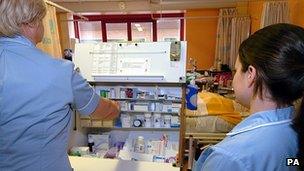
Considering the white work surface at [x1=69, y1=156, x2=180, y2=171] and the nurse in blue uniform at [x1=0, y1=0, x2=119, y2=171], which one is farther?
the white work surface at [x1=69, y1=156, x2=180, y2=171]

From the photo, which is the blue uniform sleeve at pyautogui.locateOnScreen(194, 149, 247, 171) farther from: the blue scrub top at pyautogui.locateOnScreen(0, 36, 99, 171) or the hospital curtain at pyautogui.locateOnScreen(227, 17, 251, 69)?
the hospital curtain at pyautogui.locateOnScreen(227, 17, 251, 69)

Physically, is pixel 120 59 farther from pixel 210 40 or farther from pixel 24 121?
pixel 210 40

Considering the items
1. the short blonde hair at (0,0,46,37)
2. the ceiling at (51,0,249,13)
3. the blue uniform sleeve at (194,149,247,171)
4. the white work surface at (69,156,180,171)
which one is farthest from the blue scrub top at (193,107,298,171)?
the ceiling at (51,0,249,13)

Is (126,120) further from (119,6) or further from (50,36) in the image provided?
(119,6)

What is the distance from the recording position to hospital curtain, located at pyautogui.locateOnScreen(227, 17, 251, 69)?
14.5 ft

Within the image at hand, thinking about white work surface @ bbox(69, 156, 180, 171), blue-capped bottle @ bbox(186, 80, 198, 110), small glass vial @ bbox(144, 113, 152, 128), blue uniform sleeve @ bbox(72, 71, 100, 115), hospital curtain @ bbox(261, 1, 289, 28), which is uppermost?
hospital curtain @ bbox(261, 1, 289, 28)

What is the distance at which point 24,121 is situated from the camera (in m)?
0.79

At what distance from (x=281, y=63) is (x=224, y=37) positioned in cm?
452

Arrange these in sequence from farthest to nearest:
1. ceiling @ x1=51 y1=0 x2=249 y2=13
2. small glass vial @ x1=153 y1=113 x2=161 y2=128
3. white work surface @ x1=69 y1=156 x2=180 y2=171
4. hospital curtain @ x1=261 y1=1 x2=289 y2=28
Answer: ceiling @ x1=51 y1=0 x2=249 y2=13, hospital curtain @ x1=261 y1=1 x2=289 y2=28, small glass vial @ x1=153 y1=113 x2=161 y2=128, white work surface @ x1=69 y1=156 x2=180 y2=171

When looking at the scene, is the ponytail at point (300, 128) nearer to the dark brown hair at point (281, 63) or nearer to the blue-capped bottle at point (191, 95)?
the dark brown hair at point (281, 63)

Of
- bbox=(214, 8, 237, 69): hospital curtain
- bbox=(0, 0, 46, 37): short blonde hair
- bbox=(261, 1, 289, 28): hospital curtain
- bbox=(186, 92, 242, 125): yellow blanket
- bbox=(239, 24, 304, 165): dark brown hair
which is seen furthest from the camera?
bbox=(214, 8, 237, 69): hospital curtain

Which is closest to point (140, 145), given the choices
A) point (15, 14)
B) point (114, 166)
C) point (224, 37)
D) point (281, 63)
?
point (114, 166)

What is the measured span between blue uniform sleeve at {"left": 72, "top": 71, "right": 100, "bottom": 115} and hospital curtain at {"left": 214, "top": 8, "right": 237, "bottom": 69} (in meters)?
4.11

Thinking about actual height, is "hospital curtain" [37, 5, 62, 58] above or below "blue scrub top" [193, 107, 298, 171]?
above
